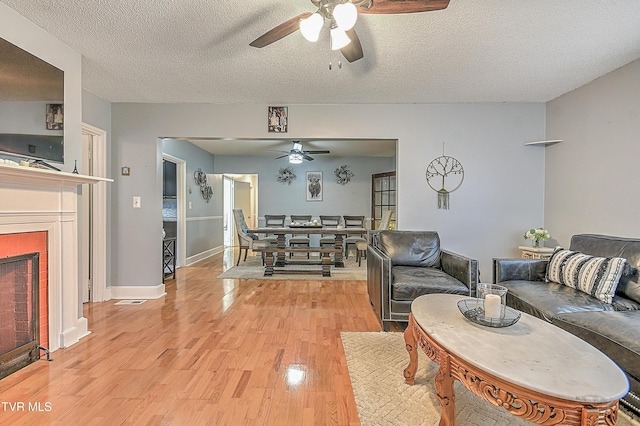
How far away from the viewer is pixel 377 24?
2.27 metres

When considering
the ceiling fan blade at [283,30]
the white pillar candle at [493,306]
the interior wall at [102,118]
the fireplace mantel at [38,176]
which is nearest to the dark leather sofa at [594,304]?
the white pillar candle at [493,306]

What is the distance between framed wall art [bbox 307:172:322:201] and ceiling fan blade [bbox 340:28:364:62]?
5.56 metres

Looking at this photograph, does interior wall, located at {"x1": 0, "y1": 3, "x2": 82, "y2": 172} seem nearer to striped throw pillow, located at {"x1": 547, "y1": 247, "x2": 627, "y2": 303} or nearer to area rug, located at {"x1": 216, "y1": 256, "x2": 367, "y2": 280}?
area rug, located at {"x1": 216, "y1": 256, "x2": 367, "y2": 280}

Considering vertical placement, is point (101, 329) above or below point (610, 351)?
below

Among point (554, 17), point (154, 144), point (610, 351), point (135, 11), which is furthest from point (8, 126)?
point (610, 351)

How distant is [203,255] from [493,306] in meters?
6.12

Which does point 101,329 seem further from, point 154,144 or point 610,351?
point 610,351

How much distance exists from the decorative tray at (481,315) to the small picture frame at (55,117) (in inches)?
122

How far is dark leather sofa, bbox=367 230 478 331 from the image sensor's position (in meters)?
2.82


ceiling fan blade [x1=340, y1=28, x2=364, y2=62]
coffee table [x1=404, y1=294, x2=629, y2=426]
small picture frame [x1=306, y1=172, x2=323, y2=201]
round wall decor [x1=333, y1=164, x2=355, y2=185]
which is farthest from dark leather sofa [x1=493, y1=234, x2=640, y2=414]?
small picture frame [x1=306, y1=172, x2=323, y2=201]

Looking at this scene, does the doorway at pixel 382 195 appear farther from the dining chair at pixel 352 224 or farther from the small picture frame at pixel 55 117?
the small picture frame at pixel 55 117

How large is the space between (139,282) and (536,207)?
4.95m

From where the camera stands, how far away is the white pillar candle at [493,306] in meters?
1.68

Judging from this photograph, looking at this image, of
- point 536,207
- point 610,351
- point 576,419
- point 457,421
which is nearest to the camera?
point 576,419
